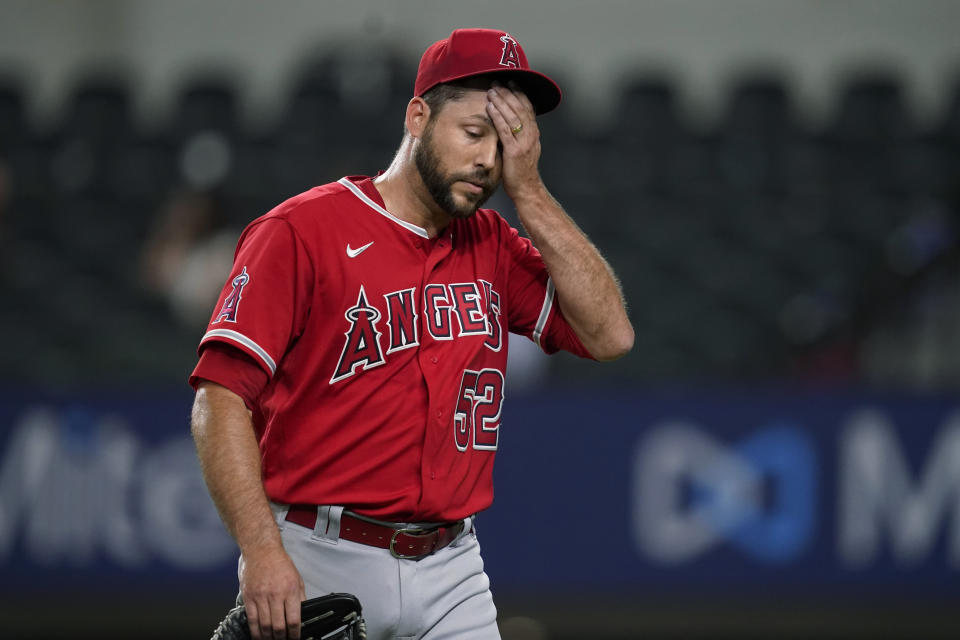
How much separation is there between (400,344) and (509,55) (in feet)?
2.37

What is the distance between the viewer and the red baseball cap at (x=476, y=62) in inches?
108

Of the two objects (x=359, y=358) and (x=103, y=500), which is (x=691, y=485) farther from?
(x=359, y=358)

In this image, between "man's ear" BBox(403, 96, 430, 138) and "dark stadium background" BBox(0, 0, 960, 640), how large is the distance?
142 inches

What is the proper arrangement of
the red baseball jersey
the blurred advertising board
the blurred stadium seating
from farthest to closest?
1. the blurred stadium seating
2. the blurred advertising board
3. the red baseball jersey

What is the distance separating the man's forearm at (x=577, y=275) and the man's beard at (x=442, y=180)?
0.12 metres

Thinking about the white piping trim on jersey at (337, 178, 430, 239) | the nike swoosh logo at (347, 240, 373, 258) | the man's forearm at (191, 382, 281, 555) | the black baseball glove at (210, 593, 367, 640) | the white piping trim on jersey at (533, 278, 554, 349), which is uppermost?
the white piping trim on jersey at (337, 178, 430, 239)

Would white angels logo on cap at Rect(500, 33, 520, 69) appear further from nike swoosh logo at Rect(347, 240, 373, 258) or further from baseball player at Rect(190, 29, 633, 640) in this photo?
nike swoosh logo at Rect(347, 240, 373, 258)

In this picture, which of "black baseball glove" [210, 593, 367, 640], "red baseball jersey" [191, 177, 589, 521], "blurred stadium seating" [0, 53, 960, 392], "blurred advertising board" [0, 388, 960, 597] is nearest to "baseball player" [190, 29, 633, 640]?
"red baseball jersey" [191, 177, 589, 521]

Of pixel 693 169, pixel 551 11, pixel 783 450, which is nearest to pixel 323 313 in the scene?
pixel 783 450

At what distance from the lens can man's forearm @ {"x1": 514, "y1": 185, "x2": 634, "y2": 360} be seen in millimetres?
2873

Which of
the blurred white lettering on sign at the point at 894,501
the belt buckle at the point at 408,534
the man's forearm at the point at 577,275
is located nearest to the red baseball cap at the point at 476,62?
the man's forearm at the point at 577,275

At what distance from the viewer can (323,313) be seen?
2.68 metres

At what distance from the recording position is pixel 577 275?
2.89 m

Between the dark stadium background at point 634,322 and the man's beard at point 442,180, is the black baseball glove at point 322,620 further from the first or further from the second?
the dark stadium background at point 634,322
